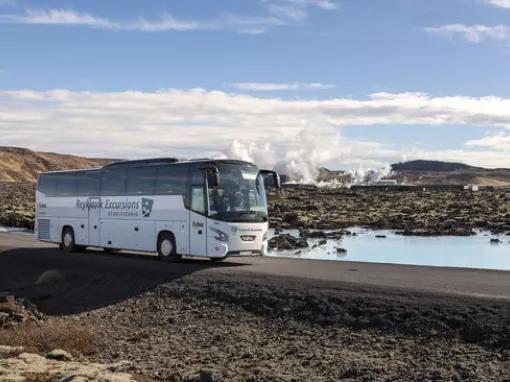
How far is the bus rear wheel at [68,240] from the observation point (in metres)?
29.5

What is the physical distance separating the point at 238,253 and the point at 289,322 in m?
6.30

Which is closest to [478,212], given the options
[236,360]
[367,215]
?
[367,215]

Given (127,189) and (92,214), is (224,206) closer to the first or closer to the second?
(127,189)

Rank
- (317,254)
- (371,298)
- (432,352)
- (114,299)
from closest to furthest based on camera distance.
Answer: (432,352) → (371,298) → (114,299) → (317,254)

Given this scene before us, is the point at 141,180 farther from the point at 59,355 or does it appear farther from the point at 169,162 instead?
the point at 59,355

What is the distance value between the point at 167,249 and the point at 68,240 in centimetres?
759

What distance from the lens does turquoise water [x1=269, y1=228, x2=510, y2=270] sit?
3209 centimetres

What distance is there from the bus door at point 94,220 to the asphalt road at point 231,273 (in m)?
0.62

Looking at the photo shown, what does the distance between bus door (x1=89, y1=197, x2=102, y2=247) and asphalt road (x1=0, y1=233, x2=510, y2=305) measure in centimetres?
62

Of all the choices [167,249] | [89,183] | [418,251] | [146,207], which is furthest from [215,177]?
[418,251]

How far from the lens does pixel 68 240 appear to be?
29.8 metres

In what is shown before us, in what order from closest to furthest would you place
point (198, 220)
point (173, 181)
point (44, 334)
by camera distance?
point (44, 334)
point (198, 220)
point (173, 181)

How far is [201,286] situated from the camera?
19.4 metres

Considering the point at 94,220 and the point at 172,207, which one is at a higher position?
the point at 172,207
